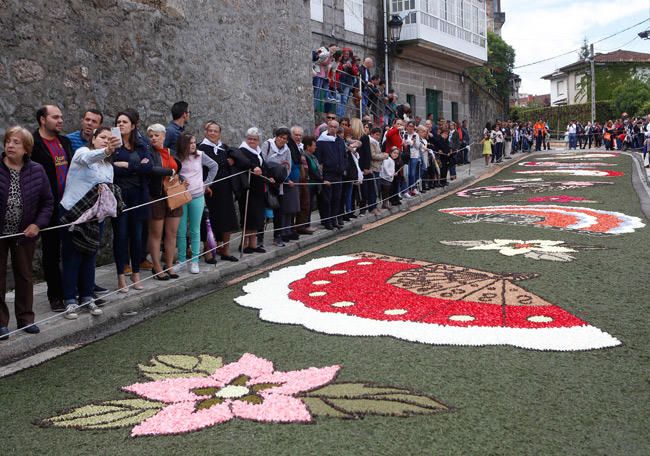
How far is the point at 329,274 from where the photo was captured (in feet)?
25.6

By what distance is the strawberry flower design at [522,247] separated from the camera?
336 inches

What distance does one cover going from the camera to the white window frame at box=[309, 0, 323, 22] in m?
19.2

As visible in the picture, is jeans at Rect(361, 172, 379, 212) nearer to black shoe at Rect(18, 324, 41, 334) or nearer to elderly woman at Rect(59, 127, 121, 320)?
elderly woman at Rect(59, 127, 121, 320)

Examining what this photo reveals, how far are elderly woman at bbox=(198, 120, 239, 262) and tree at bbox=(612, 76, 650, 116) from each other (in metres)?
42.9

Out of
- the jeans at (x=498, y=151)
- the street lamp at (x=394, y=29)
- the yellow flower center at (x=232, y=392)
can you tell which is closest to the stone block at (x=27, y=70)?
the yellow flower center at (x=232, y=392)

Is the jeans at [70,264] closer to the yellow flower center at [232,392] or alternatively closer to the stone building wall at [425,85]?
the yellow flower center at [232,392]

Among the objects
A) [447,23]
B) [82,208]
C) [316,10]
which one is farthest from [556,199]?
[447,23]

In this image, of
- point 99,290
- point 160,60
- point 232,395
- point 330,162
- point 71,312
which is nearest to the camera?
point 232,395

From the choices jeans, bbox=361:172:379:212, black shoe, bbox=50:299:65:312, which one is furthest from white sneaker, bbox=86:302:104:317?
jeans, bbox=361:172:379:212

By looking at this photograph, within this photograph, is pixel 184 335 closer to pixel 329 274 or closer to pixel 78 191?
pixel 78 191

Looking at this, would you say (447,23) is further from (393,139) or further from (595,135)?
(595,135)

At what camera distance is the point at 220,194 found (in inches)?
345

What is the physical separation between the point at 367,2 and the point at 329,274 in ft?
55.4

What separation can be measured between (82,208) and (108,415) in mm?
2701
